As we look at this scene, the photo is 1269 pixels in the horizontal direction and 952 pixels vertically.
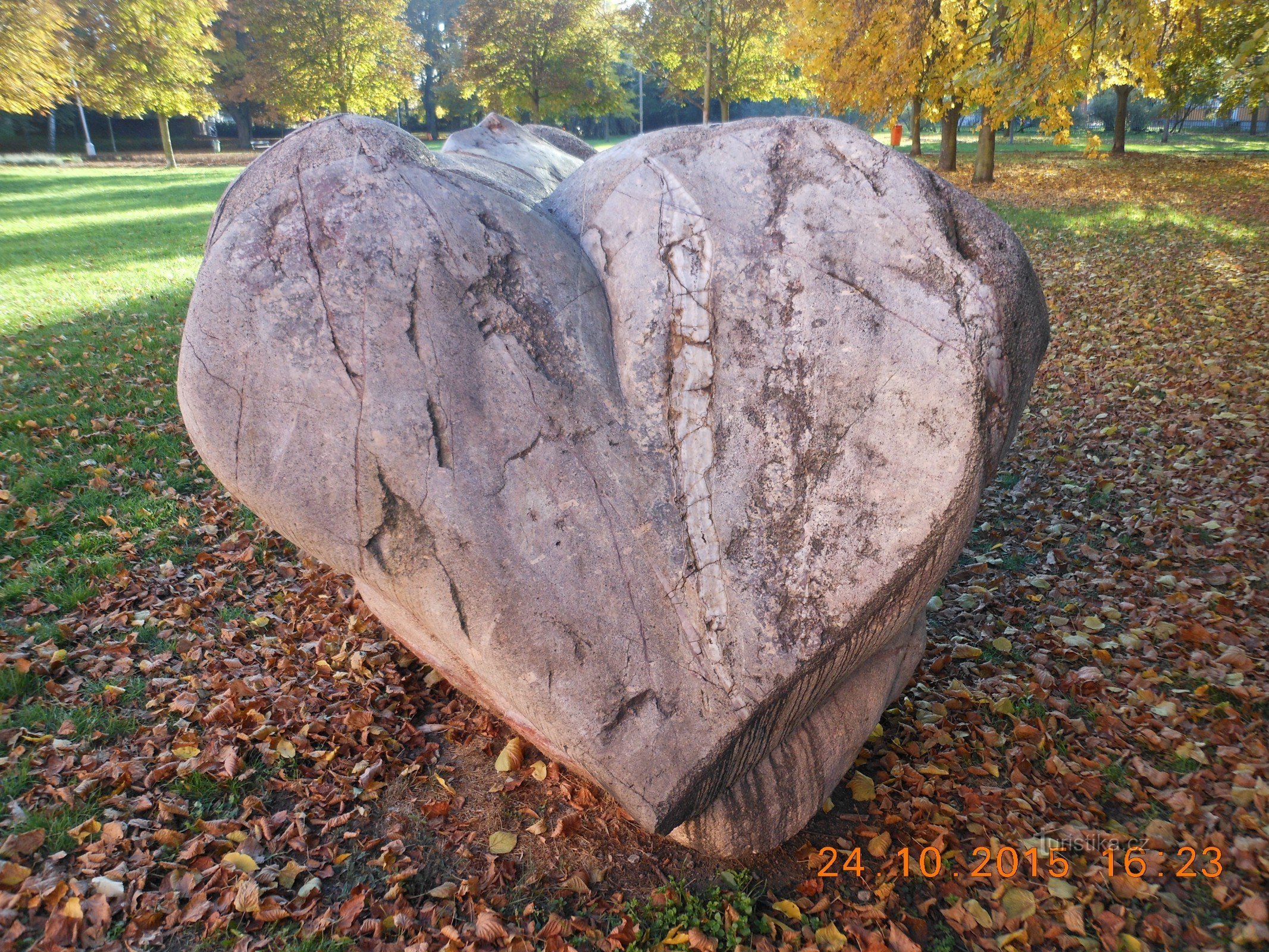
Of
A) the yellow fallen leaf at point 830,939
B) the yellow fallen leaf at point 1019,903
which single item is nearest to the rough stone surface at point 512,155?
the yellow fallen leaf at point 830,939

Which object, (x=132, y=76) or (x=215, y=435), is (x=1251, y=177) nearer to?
(x=215, y=435)

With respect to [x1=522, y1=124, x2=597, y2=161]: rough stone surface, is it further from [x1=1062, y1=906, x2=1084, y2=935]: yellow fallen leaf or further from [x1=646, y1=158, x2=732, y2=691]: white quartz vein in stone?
[x1=1062, y1=906, x2=1084, y2=935]: yellow fallen leaf

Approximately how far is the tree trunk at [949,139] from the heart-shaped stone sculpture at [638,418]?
701 inches

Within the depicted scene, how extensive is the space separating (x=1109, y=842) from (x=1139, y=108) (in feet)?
142

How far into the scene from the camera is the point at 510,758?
11.9ft

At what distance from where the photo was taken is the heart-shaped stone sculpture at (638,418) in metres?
2.71

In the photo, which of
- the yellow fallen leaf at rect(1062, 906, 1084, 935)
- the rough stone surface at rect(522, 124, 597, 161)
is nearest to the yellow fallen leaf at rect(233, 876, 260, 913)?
the yellow fallen leaf at rect(1062, 906, 1084, 935)

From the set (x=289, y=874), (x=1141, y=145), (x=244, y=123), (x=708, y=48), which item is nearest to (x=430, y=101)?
(x=244, y=123)

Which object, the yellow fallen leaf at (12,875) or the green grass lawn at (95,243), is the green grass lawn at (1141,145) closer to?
the green grass lawn at (95,243)

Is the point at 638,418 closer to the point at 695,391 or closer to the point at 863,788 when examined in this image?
the point at 695,391

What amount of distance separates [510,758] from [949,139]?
1947 cm

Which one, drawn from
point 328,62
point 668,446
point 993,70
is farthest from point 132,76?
point 668,446

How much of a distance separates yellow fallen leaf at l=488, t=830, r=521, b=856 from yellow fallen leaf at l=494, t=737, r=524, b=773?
338 millimetres

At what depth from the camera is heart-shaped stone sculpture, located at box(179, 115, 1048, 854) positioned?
271cm
